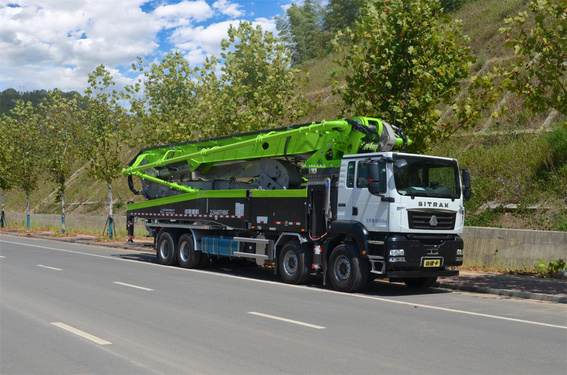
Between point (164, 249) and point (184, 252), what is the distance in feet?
3.89

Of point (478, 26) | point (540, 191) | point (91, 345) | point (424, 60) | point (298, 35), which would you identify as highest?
point (298, 35)

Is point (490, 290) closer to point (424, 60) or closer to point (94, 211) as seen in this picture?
point (424, 60)

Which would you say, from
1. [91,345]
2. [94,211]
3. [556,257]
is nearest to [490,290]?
[556,257]

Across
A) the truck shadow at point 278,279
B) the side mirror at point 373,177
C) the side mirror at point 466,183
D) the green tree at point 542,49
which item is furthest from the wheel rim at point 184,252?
the green tree at point 542,49

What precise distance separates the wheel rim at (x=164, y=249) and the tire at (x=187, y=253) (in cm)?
60

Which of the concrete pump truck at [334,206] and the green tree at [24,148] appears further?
the green tree at [24,148]

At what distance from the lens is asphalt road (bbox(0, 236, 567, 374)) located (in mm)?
6602

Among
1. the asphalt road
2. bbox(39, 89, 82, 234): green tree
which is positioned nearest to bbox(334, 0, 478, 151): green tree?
the asphalt road

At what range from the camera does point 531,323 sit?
9.38 meters

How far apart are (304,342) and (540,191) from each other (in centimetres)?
1368

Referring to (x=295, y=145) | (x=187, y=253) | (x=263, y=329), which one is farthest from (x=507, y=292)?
(x=187, y=253)

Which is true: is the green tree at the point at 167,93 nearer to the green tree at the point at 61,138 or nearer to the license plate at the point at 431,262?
the green tree at the point at 61,138

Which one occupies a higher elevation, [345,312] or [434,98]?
[434,98]

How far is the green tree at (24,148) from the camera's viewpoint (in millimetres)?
41469
